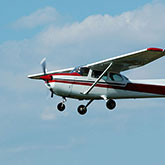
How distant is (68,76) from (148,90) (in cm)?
453

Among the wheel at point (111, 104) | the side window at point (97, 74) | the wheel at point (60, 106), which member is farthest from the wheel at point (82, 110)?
the side window at point (97, 74)

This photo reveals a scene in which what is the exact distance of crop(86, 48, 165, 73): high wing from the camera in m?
25.3

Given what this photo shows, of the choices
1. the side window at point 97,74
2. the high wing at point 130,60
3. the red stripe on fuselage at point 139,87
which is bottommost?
the red stripe on fuselage at point 139,87

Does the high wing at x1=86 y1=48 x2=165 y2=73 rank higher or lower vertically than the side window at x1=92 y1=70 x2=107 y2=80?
higher

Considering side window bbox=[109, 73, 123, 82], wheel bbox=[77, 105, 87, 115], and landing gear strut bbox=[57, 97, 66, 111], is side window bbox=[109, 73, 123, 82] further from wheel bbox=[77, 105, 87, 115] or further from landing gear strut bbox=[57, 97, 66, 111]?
landing gear strut bbox=[57, 97, 66, 111]

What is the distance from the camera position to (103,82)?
88.5 feet

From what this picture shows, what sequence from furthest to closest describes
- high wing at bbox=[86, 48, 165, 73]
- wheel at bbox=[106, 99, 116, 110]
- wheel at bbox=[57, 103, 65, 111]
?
wheel at bbox=[106, 99, 116, 110] < wheel at bbox=[57, 103, 65, 111] < high wing at bbox=[86, 48, 165, 73]

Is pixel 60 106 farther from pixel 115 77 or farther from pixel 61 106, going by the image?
pixel 115 77

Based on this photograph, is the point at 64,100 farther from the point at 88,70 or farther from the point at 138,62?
the point at 138,62

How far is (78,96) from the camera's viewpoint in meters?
26.5

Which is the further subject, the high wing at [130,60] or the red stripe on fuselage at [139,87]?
the red stripe on fuselage at [139,87]

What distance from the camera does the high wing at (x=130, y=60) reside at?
2530 cm

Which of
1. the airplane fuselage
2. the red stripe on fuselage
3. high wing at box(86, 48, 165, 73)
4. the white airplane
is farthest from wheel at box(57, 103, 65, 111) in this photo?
high wing at box(86, 48, 165, 73)

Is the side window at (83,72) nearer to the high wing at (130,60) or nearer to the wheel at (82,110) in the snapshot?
the high wing at (130,60)
